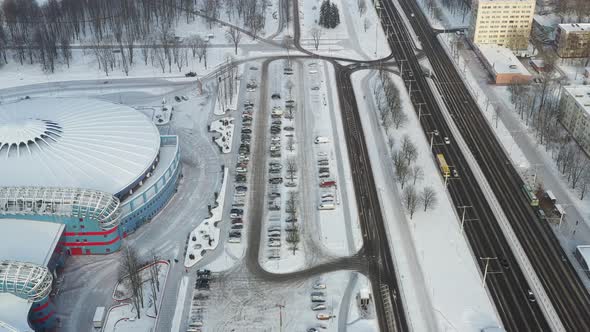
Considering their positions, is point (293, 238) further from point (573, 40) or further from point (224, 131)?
point (573, 40)

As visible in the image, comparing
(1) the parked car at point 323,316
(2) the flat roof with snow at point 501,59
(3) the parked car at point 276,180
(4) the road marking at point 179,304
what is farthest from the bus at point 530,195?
(4) the road marking at point 179,304

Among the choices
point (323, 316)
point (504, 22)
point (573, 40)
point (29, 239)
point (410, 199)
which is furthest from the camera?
point (504, 22)

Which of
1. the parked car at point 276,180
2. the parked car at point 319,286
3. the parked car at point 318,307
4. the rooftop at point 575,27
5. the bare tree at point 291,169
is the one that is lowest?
the parked car at point 318,307

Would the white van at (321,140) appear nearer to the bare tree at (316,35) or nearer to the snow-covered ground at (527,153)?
the snow-covered ground at (527,153)

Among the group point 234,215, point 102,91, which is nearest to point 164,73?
point 102,91

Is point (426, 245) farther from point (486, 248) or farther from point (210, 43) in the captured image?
point (210, 43)

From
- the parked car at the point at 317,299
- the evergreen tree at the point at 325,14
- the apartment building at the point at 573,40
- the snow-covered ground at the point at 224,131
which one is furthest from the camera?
the evergreen tree at the point at 325,14

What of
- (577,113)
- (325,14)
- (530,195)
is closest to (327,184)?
(530,195)
